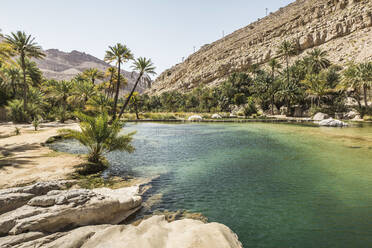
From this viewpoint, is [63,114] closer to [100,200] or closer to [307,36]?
[100,200]

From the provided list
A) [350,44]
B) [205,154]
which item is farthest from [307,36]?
[205,154]

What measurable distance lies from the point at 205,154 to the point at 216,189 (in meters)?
6.10

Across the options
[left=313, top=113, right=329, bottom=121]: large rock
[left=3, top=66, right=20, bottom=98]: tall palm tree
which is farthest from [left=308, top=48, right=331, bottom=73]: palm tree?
[left=3, top=66, right=20, bottom=98]: tall palm tree

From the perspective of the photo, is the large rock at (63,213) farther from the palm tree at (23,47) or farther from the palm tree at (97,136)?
the palm tree at (23,47)

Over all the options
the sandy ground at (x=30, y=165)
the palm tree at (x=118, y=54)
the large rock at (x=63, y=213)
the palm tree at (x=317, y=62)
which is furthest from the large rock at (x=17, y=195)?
the palm tree at (x=317, y=62)

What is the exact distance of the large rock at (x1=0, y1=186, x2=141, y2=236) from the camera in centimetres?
383

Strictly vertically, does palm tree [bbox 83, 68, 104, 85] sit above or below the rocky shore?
above

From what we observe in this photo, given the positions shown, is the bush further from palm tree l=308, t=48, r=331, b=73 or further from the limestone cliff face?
the limestone cliff face

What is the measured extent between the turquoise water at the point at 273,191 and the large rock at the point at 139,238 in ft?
4.66

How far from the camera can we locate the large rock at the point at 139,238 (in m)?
3.36

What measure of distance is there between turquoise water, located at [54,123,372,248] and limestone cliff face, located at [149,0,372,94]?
71.7m

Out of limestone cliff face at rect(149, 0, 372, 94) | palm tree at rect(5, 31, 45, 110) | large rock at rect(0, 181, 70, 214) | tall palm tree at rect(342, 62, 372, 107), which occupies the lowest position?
large rock at rect(0, 181, 70, 214)

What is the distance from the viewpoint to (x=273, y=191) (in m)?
7.43

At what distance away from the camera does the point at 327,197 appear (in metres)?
6.88
